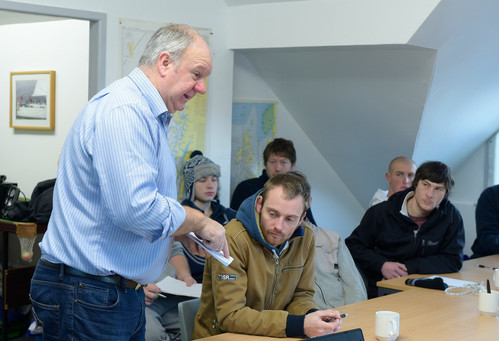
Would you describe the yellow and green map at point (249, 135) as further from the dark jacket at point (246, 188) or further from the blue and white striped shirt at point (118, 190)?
the blue and white striped shirt at point (118, 190)

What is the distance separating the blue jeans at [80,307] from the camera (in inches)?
74.7

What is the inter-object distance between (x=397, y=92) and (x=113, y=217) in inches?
147

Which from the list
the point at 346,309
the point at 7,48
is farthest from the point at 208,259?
the point at 7,48

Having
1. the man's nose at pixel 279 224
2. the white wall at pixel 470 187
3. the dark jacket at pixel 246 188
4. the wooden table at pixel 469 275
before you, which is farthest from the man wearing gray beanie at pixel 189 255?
the white wall at pixel 470 187

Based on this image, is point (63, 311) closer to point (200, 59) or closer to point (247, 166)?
point (200, 59)

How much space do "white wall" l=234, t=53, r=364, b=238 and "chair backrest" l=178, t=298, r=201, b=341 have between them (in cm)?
327

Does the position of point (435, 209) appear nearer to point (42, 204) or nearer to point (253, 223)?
point (253, 223)

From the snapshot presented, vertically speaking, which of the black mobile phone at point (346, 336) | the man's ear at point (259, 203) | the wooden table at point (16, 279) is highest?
the man's ear at point (259, 203)

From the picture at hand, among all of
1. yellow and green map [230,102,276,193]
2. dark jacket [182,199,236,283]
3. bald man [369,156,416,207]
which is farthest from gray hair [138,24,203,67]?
yellow and green map [230,102,276,193]

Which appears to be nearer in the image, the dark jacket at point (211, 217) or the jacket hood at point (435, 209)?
the jacket hood at point (435, 209)

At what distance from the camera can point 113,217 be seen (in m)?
1.75

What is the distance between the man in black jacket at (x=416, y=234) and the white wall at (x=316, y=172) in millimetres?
2059

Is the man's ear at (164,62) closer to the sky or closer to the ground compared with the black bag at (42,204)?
closer to the sky

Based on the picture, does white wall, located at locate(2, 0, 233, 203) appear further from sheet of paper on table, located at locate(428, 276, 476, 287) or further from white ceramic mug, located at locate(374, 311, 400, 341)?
white ceramic mug, located at locate(374, 311, 400, 341)
